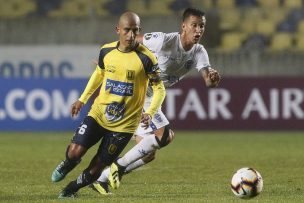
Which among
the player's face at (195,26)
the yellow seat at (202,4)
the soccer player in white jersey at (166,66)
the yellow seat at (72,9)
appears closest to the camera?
the soccer player in white jersey at (166,66)

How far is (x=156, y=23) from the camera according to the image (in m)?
24.1

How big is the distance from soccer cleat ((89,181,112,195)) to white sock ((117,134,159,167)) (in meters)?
0.32

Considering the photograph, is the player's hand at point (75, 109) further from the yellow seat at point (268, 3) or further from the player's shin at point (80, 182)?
the yellow seat at point (268, 3)

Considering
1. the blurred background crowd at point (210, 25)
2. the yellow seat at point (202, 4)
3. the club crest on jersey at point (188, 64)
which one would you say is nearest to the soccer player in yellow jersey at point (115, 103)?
the club crest on jersey at point (188, 64)

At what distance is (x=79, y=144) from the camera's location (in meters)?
9.41

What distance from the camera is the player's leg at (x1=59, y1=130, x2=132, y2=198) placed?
955cm

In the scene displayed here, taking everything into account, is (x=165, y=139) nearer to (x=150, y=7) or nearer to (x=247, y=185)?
(x=247, y=185)

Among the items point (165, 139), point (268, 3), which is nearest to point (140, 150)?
point (165, 139)

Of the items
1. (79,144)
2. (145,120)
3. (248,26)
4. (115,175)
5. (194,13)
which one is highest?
(194,13)

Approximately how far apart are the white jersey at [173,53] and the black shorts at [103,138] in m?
1.77

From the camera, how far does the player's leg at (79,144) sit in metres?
9.41

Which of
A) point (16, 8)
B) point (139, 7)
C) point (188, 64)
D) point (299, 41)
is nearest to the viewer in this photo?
point (188, 64)

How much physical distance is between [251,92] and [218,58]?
1932 millimetres

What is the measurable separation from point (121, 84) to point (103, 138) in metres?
0.61
